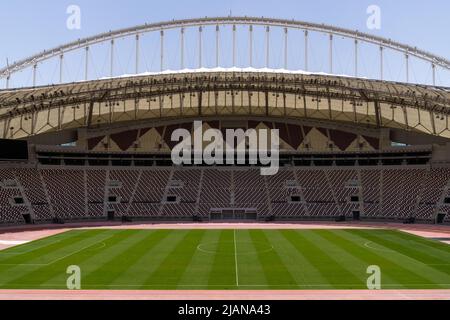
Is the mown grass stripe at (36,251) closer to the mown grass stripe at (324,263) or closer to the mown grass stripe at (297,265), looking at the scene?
the mown grass stripe at (297,265)

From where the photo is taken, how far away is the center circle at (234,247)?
3421 cm

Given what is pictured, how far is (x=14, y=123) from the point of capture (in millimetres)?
66562

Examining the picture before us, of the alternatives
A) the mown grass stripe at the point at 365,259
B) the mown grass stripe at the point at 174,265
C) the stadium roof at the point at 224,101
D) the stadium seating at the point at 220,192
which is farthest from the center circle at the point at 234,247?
the stadium roof at the point at 224,101

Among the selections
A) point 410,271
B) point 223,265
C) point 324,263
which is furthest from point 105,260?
point 410,271

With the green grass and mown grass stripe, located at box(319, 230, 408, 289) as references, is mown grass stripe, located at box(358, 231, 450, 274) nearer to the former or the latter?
the green grass

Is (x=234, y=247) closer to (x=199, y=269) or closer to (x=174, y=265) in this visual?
(x=174, y=265)

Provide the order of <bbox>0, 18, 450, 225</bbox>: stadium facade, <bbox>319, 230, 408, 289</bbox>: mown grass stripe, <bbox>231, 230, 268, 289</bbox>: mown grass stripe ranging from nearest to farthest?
<bbox>231, 230, 268, 289</bbox>: mown grass stripe, <bbox>319, 230, 408, 289</bbox>: mown grass stripe, <bbox>0, 18, 450, 225</bbox>: stadium facade

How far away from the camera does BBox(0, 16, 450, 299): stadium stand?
43938mm

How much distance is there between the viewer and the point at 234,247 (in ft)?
120

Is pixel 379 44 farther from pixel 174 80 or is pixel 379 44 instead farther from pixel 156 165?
pixel 156 165

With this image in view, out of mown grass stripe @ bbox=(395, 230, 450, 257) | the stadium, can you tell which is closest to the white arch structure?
the stadium

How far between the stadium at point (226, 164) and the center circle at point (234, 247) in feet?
0.74

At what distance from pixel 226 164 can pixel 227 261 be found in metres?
40.2

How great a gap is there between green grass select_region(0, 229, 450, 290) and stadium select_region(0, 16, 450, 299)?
1.52 ft
